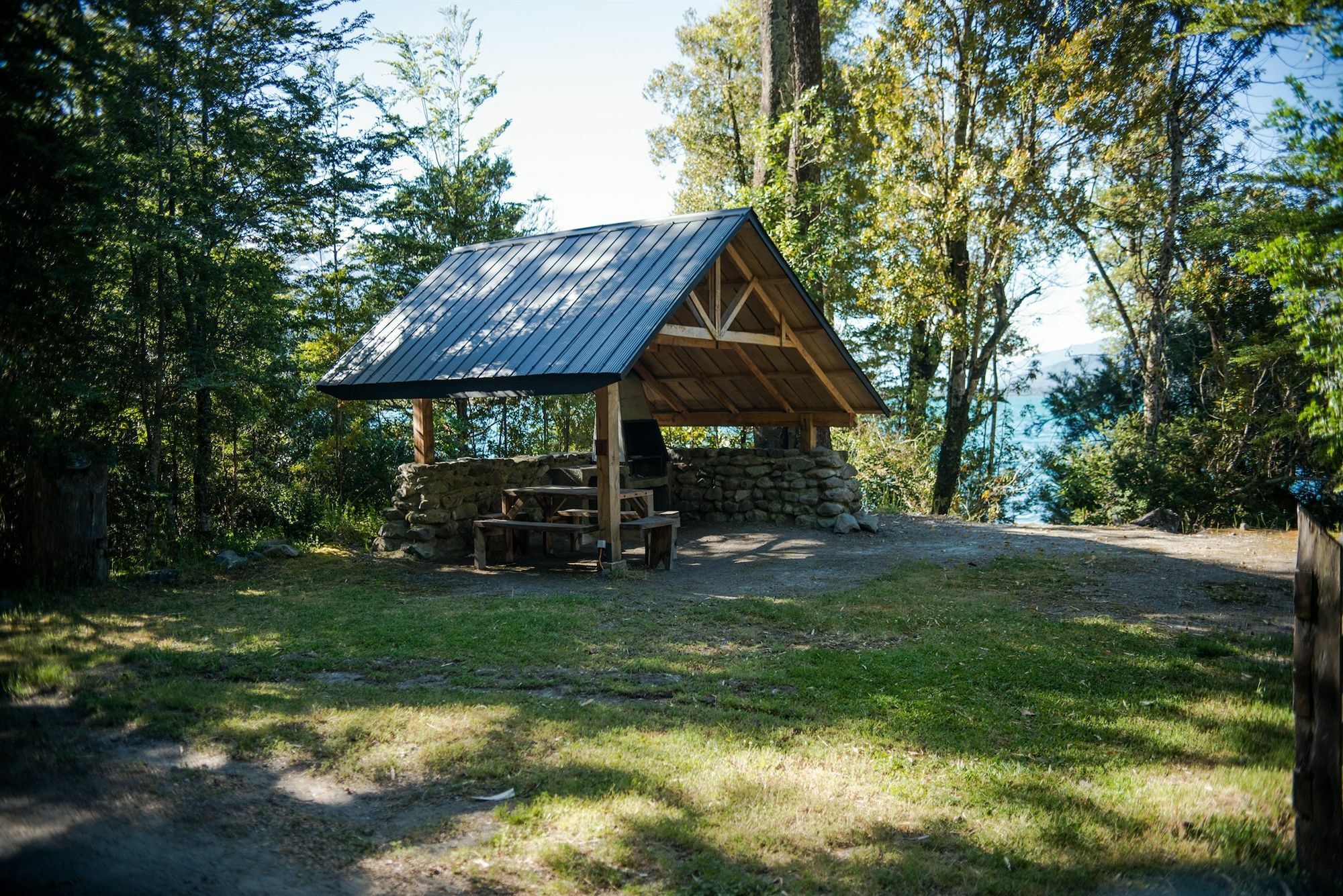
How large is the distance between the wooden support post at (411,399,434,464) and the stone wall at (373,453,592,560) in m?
0.19

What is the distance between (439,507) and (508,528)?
135 centimetres

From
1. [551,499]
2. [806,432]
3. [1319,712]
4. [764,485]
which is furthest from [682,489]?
[1319,712]

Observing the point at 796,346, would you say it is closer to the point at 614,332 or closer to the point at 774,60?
the point at 614,332

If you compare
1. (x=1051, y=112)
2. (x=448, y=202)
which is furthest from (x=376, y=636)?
(x=1051, y=112)

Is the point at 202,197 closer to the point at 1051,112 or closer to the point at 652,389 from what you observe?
the point at 652,389

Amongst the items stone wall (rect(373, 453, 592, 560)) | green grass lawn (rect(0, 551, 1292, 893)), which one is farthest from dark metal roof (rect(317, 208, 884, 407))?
green grass lawn (rect(0, 551, 1292, 893))

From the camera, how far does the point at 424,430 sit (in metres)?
12.0

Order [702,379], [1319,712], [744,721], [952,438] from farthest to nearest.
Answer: [952,438] < [702,379] < [744,721] < [1319,712]

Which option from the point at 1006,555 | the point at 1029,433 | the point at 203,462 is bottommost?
the point at 1006,555

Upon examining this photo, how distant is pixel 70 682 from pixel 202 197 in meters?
6.90

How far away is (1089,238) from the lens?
21.1 metres

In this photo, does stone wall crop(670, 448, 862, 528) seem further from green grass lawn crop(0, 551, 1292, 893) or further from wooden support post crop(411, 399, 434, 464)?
green grass lawn crop(0, 551, 1292, 893)

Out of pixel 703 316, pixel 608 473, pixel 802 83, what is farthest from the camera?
pixel 802 83

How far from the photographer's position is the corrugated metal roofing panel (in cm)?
963
